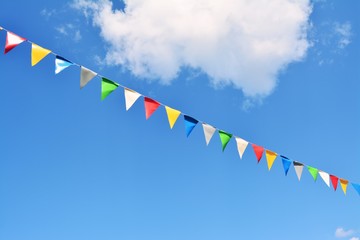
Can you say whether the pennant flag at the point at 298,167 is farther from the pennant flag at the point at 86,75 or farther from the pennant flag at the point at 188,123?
the pennant flag at the point at 86,75

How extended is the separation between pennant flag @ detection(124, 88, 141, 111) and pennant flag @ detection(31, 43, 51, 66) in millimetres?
1778

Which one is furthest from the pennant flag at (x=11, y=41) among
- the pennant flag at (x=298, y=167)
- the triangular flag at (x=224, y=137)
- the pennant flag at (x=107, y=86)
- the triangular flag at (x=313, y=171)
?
the triangular flag at (x=313, y=171)

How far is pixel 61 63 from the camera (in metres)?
8.02

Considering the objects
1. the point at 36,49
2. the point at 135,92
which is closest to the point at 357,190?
the point at 135,92

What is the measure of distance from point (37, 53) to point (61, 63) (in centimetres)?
49

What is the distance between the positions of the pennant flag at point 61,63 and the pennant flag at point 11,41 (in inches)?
29.2

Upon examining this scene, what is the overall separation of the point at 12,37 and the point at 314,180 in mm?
8548

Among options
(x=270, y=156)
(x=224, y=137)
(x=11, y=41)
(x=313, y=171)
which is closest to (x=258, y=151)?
(x=270, y=156)

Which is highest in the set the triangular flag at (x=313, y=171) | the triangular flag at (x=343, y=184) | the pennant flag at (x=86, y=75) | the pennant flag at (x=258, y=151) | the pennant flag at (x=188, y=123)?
the triangular flag at (x=343, y=184)

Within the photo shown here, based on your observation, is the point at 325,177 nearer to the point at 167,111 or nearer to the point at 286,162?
the point at 286,162

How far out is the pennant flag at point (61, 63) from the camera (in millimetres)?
7949

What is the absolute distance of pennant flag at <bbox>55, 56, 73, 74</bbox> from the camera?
795cm

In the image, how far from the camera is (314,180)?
11.2m

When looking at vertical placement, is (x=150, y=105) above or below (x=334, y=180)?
below
